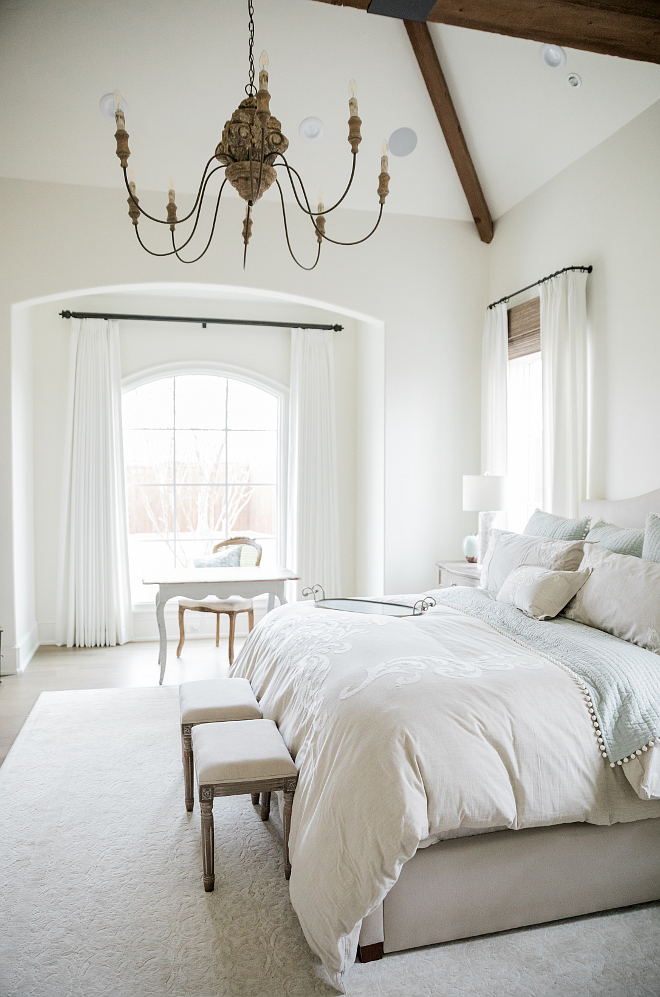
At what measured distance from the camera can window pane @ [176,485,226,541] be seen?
19.2 ft

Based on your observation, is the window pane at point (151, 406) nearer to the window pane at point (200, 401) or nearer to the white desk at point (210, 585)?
the window pane at point (200, 401)

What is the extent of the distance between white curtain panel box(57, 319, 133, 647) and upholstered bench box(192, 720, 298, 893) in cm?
330

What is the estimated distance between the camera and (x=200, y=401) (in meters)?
5.84

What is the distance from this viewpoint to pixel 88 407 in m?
5.33

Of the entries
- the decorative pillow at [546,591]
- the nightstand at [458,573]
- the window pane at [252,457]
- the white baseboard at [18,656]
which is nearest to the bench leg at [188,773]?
the decorative pillow at [546,591]

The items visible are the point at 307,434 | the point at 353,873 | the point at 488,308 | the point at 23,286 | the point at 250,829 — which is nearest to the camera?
the point at 353,873

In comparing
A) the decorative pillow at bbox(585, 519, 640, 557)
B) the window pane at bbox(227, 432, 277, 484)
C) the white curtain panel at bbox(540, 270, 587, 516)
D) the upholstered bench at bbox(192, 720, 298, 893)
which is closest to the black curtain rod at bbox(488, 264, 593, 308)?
the white curtain panel at bbox(540, 270, 587, 516)

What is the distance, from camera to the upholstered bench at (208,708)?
2621 mm

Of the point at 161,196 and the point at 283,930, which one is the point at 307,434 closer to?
the point at 161,196

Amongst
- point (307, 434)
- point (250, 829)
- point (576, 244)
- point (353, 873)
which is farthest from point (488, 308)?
point (353, 873)

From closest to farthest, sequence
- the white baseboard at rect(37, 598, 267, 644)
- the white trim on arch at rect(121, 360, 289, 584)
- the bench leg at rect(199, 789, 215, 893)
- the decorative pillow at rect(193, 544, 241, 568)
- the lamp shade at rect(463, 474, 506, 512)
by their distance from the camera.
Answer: the bench leg at rect(199, 789, 215, 893), the lamp shade at rect(463, 474, 506, 512), the decorative pillow at rect(193, 544, 241, 568), the white baseboard at rect(37, 598, 267, 644), the white trim on arch at rect(121, 360, 289, 584)

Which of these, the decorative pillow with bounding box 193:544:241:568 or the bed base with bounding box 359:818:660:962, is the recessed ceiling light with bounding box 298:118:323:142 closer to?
the decorative pillow with bounding box 193:544:241:568

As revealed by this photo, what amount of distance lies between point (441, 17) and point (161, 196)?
7.45 feet

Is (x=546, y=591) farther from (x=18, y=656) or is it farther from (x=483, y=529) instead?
(x=18, y=656)
